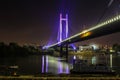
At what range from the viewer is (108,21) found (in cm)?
4300

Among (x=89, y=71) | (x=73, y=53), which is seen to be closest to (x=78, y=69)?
(x=89, y=71)

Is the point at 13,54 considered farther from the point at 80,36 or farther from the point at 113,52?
the point at 113,52

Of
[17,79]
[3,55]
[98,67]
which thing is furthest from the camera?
[3,55]

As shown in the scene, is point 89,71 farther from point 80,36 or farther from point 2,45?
point 2,45

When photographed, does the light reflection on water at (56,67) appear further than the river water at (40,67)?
Yes

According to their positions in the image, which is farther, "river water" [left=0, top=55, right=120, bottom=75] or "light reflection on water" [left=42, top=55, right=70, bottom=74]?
"light reflection on water" [left=42, top=55, right=70, bottom=74]

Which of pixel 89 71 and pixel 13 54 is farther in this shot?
pixel 13 54

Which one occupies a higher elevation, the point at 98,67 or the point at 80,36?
the point at 80,36

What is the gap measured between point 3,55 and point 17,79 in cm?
8527

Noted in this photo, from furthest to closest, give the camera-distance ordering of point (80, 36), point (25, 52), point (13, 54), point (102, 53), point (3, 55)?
point (102, 53) → point (25, 52) → point (13, 54) → point (3, 55) → point (80, 36)

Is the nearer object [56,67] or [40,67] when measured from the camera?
[56,67]

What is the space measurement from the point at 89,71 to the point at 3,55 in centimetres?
6515

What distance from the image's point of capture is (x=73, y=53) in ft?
494

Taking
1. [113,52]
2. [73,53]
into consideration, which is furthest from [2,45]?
[113,52]
